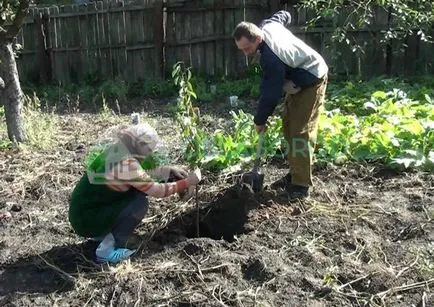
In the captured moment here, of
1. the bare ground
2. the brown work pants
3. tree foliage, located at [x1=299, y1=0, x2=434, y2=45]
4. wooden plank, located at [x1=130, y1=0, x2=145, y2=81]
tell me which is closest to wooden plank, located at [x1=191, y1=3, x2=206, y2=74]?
wooden plank, located at [x1=130, y1=0, x2=145, y2=81]

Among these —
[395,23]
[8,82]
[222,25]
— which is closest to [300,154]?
[8,82]

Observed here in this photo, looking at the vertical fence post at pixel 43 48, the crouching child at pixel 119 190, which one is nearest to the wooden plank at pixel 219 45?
the vertical fence post at pixel 43 48

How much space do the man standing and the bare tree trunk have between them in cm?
318

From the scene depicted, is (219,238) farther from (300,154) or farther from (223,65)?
(223,65)

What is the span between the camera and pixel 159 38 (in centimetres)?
1159

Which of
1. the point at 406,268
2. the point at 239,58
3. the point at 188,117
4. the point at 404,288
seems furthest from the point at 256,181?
the point at 239,58

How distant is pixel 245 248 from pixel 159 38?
7.82m

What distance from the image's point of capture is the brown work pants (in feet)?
16.8

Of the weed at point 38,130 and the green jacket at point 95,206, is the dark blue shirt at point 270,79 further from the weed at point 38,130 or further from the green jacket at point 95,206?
the weed at point 38,130

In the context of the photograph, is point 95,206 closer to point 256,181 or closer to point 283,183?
point 256,181

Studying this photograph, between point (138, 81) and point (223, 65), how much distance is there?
158 centimetres

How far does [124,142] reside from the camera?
159 inches

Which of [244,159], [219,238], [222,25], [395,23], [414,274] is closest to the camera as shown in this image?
[414,274]

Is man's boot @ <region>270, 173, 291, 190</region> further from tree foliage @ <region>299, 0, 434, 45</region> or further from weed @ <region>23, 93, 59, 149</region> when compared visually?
weed @ <region>23, 93, 59, 149</region>
